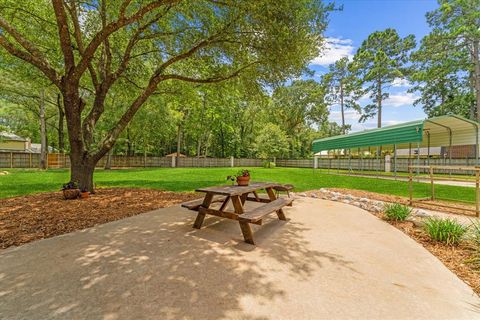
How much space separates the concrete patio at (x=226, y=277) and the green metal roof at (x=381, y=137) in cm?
815

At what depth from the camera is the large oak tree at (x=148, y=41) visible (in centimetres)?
466

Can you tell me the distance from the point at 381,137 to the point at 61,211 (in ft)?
43.5

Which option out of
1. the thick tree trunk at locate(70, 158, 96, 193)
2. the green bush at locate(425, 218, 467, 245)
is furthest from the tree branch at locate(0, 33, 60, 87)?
the green bush at locate(425, 218, 467, 245)

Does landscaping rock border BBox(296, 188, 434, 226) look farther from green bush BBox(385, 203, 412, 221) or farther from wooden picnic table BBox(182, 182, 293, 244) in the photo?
wooden picnic table BBox(182, 182, 293, 244)

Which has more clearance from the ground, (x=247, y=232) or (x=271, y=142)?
(x=271, y=142)

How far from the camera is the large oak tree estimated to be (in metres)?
4.66

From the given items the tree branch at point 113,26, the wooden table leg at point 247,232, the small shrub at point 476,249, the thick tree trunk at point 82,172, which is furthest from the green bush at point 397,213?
the thick tree trunk at point 82,172

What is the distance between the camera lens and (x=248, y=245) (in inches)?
114

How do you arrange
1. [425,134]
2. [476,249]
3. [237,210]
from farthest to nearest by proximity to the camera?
[425,134] < [237,210] < [476,249]

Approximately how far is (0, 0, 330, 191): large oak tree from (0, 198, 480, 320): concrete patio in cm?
391

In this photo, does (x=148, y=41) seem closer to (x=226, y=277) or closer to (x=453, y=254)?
(x=226, y=277)

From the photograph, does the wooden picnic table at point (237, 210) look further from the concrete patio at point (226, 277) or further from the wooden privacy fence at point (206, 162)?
the wooden privacy fence at point (206, 162)

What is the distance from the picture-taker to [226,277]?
6.87 ft

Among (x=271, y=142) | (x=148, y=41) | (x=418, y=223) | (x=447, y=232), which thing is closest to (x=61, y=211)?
(x=148, y=41)
